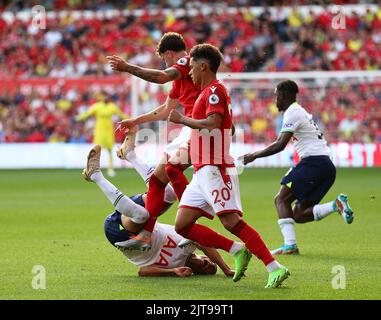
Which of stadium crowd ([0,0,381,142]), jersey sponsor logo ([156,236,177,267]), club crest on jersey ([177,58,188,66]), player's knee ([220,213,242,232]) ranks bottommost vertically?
jersey sponsor logo ([156,236,177,267])

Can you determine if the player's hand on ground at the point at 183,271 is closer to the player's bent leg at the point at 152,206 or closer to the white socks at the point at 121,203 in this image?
the player's bent leg at the point at 152,206

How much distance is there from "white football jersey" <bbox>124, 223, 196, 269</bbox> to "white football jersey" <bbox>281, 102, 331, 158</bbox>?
2.48 meters

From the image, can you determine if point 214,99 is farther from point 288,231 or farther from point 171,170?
point 288,231

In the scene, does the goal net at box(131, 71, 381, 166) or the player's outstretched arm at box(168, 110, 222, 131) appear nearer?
the player's outstretched arm at box(168, 110, 222, 131)

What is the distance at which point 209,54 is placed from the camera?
325 inches

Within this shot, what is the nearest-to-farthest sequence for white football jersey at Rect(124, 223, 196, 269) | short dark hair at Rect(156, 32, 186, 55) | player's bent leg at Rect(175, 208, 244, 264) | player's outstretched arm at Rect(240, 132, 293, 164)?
player's bent leg at Rect(175, 208, 244, 264) < white football jersey at Rect(124, 223, 196, 269) < short dark hair at Rect(156, 32, 186, 55) < player's outstretched arm at Rect(240, 132, 293, 164)

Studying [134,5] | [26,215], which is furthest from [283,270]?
Answer: [134,5]

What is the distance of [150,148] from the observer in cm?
2680

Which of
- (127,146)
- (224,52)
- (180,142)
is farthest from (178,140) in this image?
(224,52)

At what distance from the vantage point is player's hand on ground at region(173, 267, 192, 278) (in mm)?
8961

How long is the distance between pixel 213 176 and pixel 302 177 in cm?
330

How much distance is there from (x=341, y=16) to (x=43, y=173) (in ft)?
36.3

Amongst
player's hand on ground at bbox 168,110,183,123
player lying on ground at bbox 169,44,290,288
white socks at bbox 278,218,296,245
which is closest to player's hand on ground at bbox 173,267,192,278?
player lying on ground at bbox 169,44,290,288

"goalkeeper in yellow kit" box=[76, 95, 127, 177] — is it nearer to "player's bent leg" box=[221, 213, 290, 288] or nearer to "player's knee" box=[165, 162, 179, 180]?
"player's knee" box=[165, 162, 179, 180]
